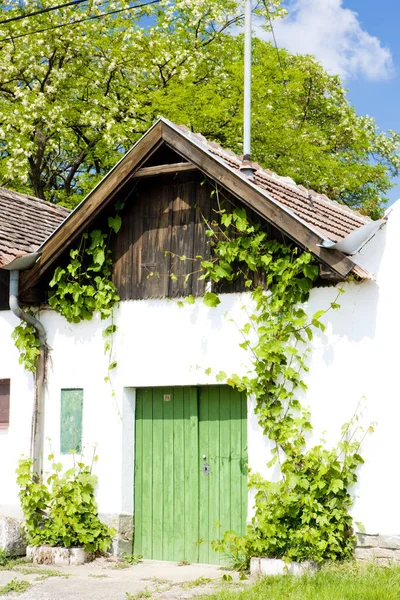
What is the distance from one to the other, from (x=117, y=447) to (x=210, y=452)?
1.26 meters

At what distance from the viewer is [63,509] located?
417 inches

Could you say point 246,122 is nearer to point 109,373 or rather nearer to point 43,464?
point 109,373

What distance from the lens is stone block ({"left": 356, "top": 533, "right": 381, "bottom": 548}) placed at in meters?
8.74

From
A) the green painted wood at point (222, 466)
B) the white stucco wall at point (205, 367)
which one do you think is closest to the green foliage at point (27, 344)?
the white stucco wall at point (205, 367)

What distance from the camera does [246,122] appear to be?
1144cm

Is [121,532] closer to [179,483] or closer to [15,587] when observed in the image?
[179,483]

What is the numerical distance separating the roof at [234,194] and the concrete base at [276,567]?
3.01 metres

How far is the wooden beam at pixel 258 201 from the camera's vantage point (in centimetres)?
888

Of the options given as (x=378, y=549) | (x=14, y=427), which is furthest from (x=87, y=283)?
(x=378, y=549)

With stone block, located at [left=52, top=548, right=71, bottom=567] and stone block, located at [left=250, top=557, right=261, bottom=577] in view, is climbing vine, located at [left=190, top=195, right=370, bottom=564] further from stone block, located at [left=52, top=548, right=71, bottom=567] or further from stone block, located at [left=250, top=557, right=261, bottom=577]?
stone block, located at [left=52, top=548, right=71, bottom=567]

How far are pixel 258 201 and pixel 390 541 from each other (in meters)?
3.87

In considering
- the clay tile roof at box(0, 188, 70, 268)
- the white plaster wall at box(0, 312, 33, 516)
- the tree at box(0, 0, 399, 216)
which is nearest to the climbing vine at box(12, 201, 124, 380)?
the white plaster wall at box(0, 312, 33, 516)

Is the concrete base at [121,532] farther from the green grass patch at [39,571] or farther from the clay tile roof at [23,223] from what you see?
the clay tile roof at [23,223]

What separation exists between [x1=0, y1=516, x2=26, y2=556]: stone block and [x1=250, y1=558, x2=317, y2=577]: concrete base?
3220 millimetres
